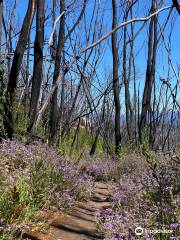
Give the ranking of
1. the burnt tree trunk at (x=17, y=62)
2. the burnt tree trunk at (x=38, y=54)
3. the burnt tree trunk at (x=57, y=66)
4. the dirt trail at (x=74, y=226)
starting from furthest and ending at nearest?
the burnt tree trunk at (x=57, y=66) < the burnt tree trunk at (x=38, y=54) < the burnt tree trunk at (x=17, y=62) < the dirt trail at (x=74, y=226)

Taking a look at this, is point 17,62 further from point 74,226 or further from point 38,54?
point 74,226

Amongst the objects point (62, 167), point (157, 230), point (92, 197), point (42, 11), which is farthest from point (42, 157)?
point (42, 11)

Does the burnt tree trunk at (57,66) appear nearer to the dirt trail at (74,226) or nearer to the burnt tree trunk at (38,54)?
the burnt tree trunk at (38,54)

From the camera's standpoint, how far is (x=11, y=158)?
193 inches

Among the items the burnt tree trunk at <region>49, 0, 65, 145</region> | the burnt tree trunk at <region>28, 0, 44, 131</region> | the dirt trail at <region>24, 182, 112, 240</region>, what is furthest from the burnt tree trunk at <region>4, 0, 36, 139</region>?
the dirt trail at <region>24, 182, 112, 240</region>

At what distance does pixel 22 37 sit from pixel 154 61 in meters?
4.21

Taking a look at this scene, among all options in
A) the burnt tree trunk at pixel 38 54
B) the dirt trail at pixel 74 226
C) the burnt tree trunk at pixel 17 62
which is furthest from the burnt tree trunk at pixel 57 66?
the dirt trail at pixel 74 226

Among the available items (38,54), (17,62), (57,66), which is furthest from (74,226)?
(57,66)

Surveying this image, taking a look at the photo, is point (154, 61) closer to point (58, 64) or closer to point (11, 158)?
point (58, 64)

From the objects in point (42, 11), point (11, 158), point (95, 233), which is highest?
point (42, 11)

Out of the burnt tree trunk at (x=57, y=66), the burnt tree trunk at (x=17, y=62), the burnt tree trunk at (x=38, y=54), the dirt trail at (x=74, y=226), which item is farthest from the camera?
the burnt tree trunk at (x=57, y=66)

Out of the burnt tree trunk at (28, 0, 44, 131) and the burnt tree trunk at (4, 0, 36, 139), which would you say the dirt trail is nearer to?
the burnt tree trunk at (4, 0, 36, 139)

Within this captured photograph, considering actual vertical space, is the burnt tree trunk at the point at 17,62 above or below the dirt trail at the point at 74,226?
Result: above

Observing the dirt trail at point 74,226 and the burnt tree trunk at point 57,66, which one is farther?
the burnt tree trunk at point 57,66
